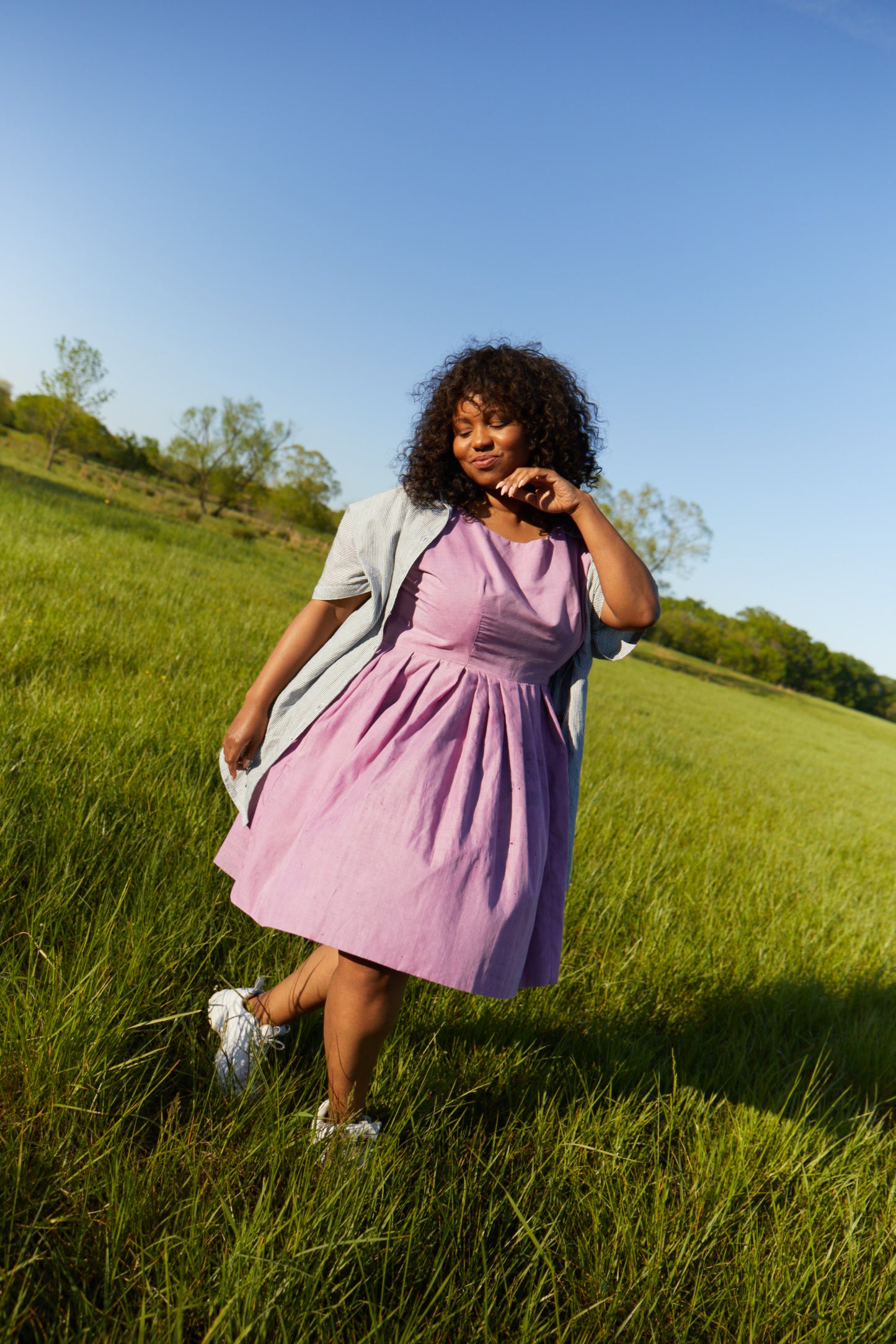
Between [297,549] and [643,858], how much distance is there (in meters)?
36.7

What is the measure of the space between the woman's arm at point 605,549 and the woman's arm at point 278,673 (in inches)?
21.8

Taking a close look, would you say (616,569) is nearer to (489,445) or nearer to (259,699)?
(489,445)

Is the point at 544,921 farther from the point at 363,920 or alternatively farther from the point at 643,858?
the point at 643,858

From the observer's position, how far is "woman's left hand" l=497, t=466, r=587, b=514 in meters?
1.95

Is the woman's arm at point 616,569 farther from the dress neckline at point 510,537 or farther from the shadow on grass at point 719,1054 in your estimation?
the shadow on grass at point 719,1054

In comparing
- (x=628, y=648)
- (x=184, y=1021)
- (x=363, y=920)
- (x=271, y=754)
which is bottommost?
(x=184, y=1021)

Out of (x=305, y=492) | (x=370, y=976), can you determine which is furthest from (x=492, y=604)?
(x=305, y=492)

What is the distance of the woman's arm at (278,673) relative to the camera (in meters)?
2.00

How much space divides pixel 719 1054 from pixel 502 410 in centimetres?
230

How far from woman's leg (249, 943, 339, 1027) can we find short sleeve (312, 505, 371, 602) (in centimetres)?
94

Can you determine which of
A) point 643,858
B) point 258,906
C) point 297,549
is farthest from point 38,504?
point 297,549

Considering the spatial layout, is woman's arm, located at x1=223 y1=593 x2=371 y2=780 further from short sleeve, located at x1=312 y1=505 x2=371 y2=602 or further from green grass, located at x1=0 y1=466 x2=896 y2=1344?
green grass, located at x1=0 y1=466 x2=896 y2=1344

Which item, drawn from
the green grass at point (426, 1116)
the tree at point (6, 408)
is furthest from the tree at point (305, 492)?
the green grass at point (426, 1116)

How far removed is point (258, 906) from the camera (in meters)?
1.71
